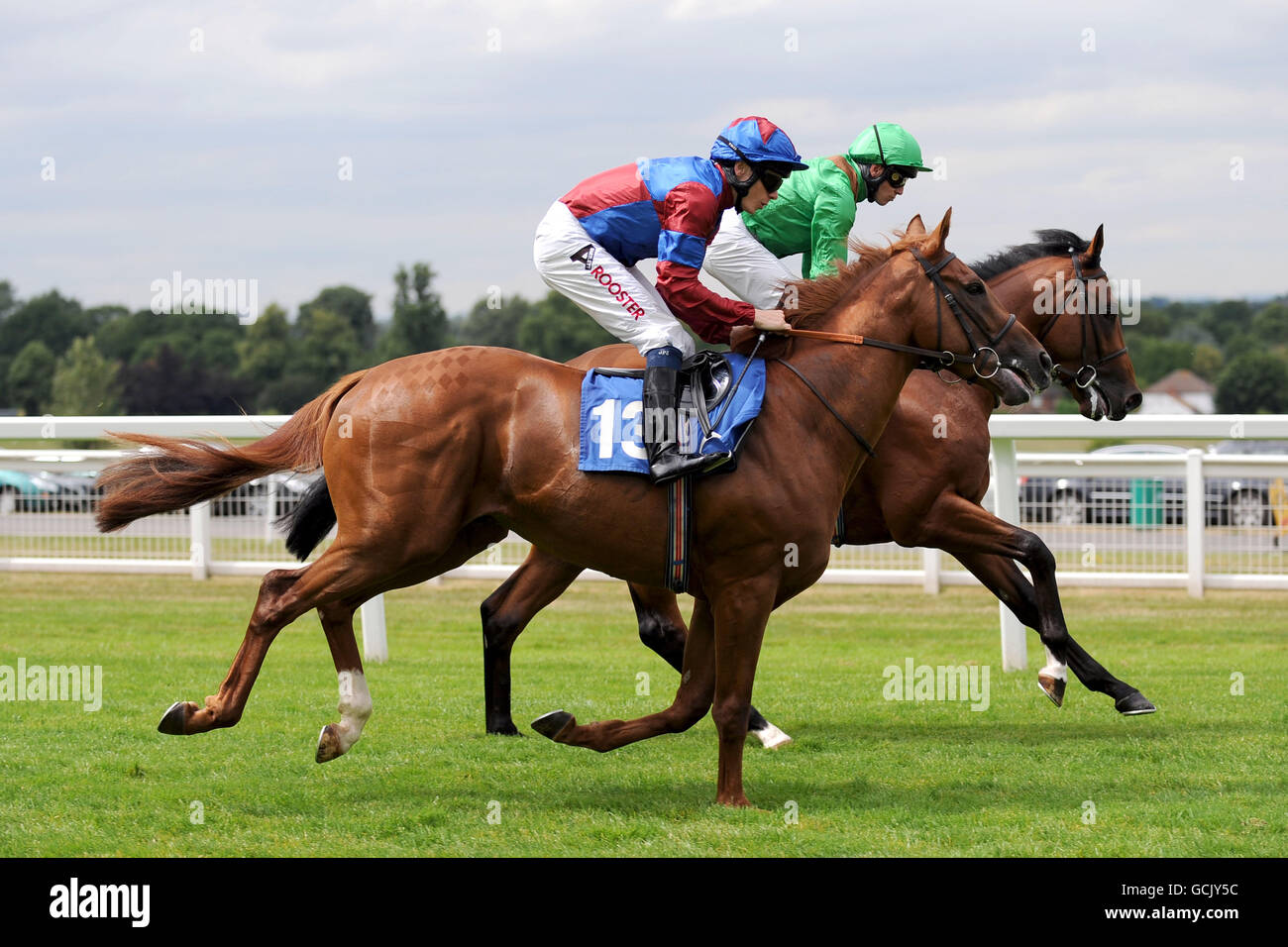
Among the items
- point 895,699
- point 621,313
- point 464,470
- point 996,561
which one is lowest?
point 895,699

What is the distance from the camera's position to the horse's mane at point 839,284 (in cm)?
504

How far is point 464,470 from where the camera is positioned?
466 centimetres

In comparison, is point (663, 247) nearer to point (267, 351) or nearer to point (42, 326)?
point (267, 351)

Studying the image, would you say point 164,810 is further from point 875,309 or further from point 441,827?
point 875,309

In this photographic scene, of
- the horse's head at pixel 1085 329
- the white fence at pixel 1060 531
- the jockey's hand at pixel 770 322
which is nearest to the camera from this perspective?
the jockey's hand at pixel 770 322

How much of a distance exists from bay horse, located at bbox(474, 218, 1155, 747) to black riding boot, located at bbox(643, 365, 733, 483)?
54.4 inches

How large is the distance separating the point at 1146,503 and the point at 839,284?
6.22m

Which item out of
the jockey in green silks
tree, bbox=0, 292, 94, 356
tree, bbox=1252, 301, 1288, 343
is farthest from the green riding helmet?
tree, bbox=1252, 301, 1288, 343

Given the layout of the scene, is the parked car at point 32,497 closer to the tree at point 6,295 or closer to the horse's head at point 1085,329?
the horse's head at point 1085,329

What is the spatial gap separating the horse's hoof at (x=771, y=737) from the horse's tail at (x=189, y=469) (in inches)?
86.7

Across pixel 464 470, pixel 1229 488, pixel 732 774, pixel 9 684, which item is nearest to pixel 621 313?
pixel 464 470

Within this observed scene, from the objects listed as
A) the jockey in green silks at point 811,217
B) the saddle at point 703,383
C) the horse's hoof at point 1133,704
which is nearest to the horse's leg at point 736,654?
the saddle at point 703,383

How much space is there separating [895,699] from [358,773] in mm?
2816

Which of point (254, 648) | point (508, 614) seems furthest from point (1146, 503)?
point (254, 648)
